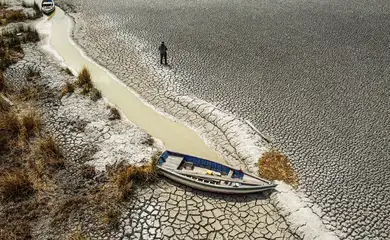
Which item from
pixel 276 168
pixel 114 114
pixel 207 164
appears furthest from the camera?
pixel 114 114

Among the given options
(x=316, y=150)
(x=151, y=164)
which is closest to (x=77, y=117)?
(x=151, y=164)

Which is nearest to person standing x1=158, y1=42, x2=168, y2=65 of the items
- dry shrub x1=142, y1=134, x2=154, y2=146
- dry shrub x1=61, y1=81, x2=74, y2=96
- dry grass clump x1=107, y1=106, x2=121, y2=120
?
dry grass clump x1=107, y1=106, x2=121, y2=120

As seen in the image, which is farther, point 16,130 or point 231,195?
point 16,130

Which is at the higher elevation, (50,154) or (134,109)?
(134,109)

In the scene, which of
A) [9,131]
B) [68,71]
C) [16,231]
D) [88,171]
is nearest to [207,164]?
[88,171]

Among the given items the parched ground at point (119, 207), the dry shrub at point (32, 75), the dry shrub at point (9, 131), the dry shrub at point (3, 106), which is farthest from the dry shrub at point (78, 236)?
the dry shrub at point (32, 75)

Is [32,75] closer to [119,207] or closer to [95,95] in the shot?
[95,95]

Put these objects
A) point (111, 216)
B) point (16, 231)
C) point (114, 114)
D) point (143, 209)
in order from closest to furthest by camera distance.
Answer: point (16, 231), point (111, 216), point (143, 209), point (114, 114)
